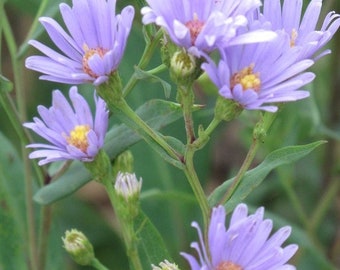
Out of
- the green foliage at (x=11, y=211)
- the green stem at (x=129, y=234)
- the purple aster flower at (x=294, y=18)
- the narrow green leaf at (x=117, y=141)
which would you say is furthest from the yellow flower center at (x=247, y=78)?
the green foliage at (x=11, y=211)

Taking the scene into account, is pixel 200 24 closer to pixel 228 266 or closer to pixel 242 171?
pixel 242 171

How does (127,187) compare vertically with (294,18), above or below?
below

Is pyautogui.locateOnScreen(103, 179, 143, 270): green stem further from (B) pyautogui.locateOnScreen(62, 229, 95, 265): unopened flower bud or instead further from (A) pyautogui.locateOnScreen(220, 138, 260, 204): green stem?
(A) pyautogui.locateOnScreen(220, 138, 260, 204): green stem

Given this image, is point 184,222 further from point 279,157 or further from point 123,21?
point 123,21

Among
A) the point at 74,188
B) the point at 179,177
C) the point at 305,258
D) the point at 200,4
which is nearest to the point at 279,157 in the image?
the point at 200,4

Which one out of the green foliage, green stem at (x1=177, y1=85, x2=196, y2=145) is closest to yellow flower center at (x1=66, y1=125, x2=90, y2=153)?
green stem at (x1=177, y1=85, x2=196, y2=145)

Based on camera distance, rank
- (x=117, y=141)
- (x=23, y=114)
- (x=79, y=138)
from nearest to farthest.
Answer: (x=79, y=138) < (x=117, y=141) < (x=23, y=114)

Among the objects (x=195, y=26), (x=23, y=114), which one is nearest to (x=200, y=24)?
(x=195, y=26)

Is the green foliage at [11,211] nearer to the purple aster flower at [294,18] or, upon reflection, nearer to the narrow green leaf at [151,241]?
the narrow green leaf at [151,241]
